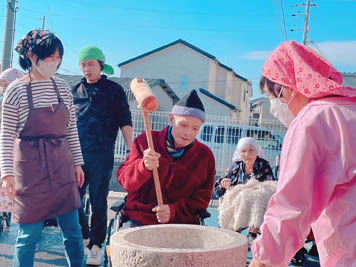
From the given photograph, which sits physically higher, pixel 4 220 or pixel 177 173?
pixel 177 173

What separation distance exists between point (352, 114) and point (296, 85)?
9.4 inches

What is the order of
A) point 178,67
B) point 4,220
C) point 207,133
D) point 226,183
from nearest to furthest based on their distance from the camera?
point 226,183 → point 4,220 → point 207,133 → point 178,67

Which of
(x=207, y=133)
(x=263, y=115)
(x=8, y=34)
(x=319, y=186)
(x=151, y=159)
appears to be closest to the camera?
(x=319, y=186)

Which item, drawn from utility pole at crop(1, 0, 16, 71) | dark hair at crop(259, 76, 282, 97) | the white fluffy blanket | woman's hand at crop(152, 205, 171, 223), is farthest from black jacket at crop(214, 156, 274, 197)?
utility pole at crop(1, 0, 16, 71)

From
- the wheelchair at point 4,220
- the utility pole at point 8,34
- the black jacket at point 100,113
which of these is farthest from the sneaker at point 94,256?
the utility pole at point 8,34

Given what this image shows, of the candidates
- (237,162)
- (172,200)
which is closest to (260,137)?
(237,162)

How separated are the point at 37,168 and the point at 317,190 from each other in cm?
184

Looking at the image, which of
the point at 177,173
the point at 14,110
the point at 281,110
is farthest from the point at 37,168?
the point at 281,110

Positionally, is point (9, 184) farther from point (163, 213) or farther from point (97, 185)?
point (97, 185)

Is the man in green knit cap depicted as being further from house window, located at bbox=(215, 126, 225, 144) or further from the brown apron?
house window, located at bbox=(215, 126, 225, 144)

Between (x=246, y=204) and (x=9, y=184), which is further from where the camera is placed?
(x=246, y=204)

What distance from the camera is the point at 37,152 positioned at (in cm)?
271

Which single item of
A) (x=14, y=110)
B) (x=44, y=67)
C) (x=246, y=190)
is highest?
(x=44, y=67)

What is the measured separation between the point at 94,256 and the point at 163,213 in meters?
1.56
